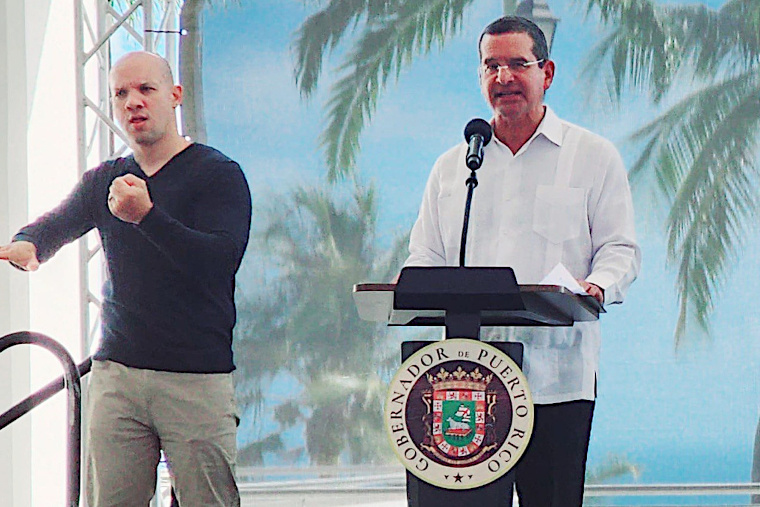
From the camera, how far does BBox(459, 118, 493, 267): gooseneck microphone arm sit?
2072mm

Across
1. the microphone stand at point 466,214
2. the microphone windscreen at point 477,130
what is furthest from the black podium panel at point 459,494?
the microphone windscreen at point 477,130

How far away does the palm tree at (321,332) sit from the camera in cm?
566

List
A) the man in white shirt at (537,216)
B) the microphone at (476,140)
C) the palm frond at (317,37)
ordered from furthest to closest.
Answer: the palm frond at (317,37) → the man in white shirt at (537,216) → the microphone at (476,140)

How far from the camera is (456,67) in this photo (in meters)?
5.62

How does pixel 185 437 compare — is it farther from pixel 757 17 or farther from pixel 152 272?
pixel 757 17

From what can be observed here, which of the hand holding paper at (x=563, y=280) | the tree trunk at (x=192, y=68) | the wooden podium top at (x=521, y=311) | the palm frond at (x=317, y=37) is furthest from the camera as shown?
the palm frond at (x=317, y=37)

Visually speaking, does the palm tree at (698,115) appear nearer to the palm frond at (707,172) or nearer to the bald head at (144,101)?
the palm frond at (707,172)

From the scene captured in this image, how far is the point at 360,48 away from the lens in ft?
19.0

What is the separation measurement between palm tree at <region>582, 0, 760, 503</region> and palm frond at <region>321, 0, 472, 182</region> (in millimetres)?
827

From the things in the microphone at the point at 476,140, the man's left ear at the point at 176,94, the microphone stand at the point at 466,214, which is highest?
the man's left ear at the point at 176,94

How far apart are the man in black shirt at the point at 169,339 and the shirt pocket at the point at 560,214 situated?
73cm

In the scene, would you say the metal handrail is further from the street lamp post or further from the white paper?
the street lamp post

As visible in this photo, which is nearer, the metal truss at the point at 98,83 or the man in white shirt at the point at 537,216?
the man in white shirt at the point at 537,216

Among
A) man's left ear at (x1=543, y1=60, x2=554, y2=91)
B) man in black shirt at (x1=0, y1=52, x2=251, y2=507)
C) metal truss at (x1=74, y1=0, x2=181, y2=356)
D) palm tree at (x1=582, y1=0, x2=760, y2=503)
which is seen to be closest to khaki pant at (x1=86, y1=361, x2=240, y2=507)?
man in black shirt at (x1=0, y1=52, x2=251, y2=507)
